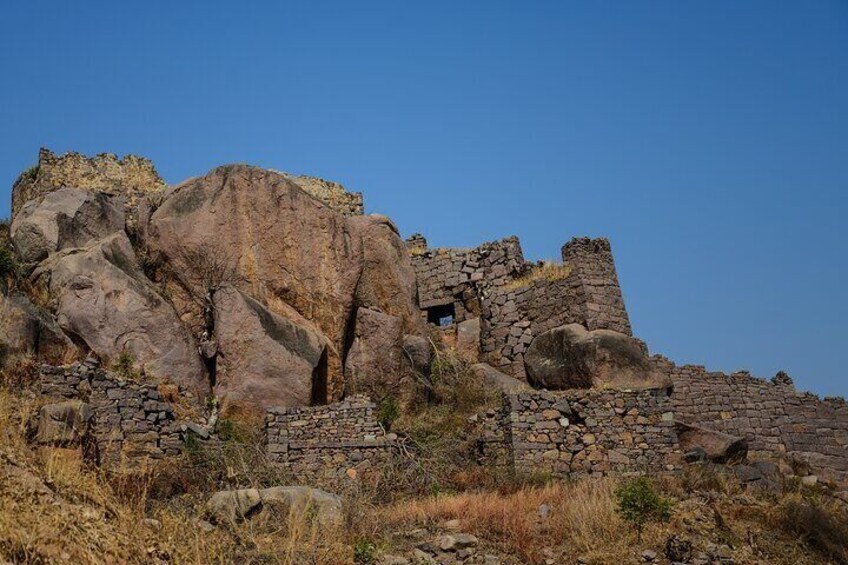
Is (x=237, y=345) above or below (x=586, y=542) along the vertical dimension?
above

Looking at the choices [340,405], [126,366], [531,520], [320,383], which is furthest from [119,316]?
[531,520]

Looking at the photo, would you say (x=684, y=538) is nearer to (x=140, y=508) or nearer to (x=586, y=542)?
(x=586, y=542)

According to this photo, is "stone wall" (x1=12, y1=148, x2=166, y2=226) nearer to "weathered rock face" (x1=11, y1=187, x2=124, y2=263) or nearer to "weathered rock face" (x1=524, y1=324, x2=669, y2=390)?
"weathered rock face" (x1=11, y1=187, x2=124, y2=263)

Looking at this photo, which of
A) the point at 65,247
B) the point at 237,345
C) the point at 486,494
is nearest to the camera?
the point at 486,494

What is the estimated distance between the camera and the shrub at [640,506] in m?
10.9

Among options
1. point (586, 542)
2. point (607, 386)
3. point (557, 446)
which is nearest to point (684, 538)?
point (586, 542)

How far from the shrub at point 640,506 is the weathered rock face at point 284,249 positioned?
347 inches

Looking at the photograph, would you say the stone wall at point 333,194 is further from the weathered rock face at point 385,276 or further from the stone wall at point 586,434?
the stone wall at point 586,434

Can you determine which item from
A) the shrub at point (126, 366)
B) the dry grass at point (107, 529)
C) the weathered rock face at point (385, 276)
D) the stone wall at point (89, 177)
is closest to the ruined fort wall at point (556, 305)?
the weathered rock face at point (385, 276)

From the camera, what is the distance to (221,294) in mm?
18172

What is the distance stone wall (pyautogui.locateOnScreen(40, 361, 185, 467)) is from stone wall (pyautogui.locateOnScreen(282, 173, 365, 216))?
12.1m

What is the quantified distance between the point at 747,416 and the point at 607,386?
22.5 feet

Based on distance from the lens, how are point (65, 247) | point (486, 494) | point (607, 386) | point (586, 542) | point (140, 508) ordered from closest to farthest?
1. point (140, 508)
2. point (586, 542)
3. point (486, 494)
4. point (607, 386)
5. point (65, 247)

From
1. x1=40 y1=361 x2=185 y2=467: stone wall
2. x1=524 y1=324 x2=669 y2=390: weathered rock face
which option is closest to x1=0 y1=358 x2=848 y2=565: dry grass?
x1=40 y1=361 x2=185 y2=467: stone wall
